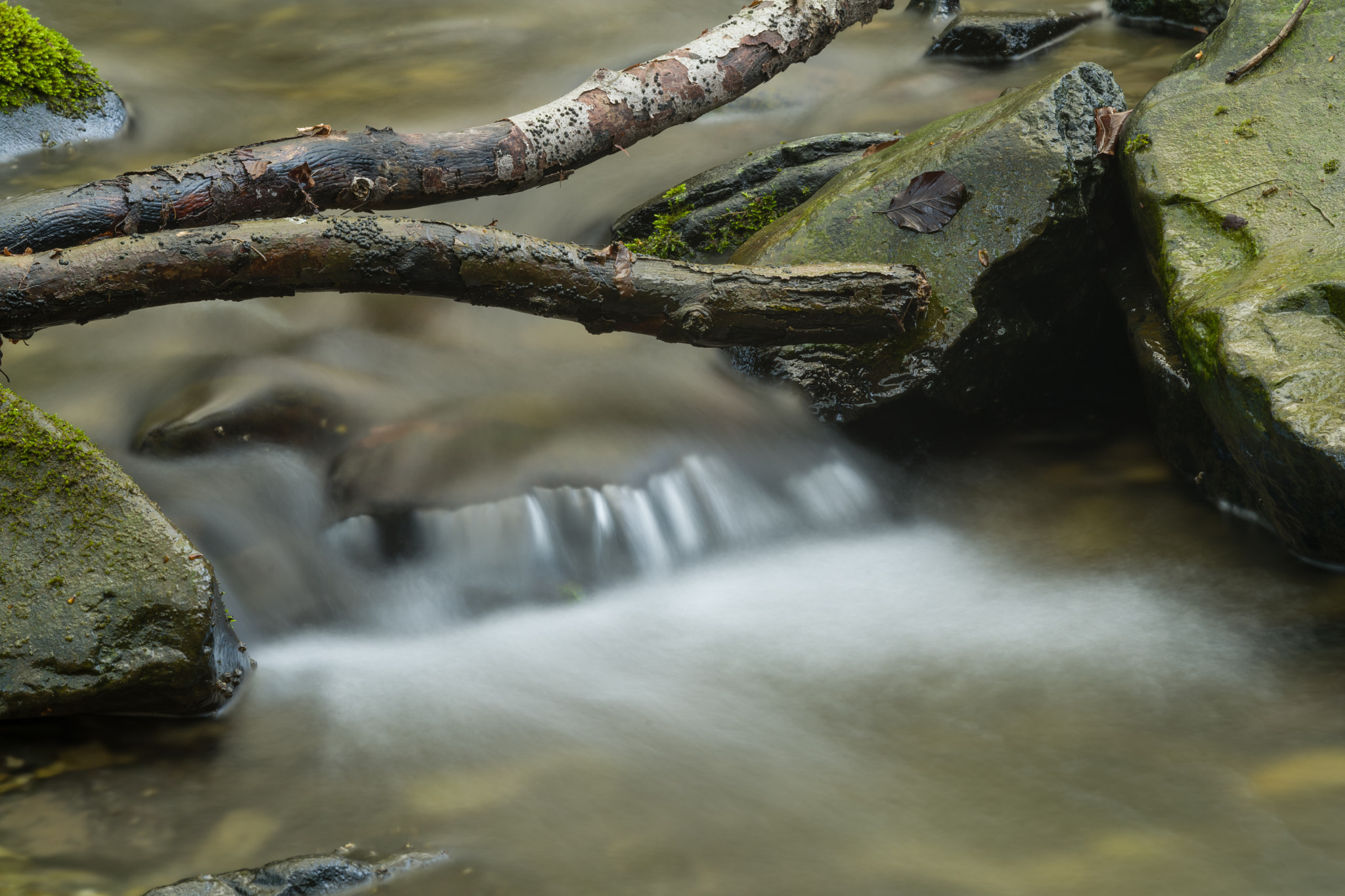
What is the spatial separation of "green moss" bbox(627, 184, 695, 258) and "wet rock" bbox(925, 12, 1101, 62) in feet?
9.76

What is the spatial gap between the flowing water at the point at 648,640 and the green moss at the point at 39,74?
1.48ft

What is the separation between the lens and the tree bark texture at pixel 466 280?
314cm

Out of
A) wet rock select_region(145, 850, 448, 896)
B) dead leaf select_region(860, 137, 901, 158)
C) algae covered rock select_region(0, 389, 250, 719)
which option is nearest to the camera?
wet rock select_region(145, 850, 448, 896)

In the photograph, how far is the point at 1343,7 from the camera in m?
3.97

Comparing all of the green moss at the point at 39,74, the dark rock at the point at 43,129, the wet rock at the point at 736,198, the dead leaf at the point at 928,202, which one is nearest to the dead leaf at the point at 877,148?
the wet rock at the point at 736,198

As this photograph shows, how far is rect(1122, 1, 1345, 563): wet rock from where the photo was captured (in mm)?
2818

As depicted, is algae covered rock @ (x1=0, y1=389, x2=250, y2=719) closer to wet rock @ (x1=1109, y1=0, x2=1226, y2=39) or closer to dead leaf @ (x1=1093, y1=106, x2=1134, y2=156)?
dead leaf @ (x1=1093, y1=106, x2=1134, y2=156)

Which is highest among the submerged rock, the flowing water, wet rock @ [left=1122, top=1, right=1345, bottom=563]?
the submerged rock

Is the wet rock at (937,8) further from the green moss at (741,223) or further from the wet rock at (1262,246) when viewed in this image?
the wet rock at (1262,246)

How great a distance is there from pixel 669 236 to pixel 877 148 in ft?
3.71

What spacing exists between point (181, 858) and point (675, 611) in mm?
1754

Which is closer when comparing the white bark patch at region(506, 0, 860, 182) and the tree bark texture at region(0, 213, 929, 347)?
the tree bark texture at region(0, 213, 929, 347)

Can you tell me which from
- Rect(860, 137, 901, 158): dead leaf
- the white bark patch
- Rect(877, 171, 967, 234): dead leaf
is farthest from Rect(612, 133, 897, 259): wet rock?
Rect(877, 171, 967, 234): dead leaf

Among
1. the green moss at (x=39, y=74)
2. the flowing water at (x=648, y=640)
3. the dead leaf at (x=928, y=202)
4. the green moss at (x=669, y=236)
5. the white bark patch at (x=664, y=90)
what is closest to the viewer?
the flowing water at (x=648, y=640)
